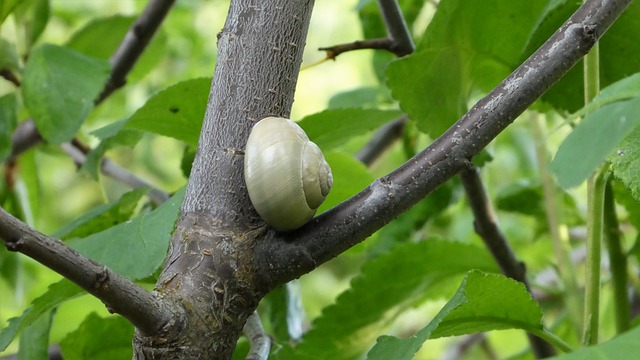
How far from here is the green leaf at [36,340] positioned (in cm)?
66

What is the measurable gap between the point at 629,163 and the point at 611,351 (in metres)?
0.18

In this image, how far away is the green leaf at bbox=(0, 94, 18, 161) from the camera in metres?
0.82

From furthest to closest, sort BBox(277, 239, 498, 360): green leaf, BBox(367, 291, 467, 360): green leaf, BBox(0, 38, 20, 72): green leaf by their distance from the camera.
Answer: BBox(0, 38, 20, 72): green leaf
BBox(277, 239, 498, 360): green leaf
BBox(367, 291, 467, 360): green leaf

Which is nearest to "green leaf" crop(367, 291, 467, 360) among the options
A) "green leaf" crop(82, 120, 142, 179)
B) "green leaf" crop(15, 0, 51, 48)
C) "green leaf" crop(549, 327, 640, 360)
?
"green leaf" crop(549, 327, 640, 360)

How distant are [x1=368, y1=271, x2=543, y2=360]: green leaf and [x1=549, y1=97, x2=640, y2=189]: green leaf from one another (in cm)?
13

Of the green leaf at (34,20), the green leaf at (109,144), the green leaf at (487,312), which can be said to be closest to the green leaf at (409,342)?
the green leaf at (487,312)

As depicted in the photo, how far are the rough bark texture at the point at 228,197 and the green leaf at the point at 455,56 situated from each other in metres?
0.14

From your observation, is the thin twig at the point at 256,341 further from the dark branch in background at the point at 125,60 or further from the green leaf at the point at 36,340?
the dark branch in background at the point at 125,60

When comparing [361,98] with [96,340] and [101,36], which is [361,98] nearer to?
[101,36]

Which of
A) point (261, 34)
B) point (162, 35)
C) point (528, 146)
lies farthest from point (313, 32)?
point (261, 34)

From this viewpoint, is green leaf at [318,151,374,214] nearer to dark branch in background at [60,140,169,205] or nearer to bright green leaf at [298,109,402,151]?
bright green leaf at [298,109,402,151]

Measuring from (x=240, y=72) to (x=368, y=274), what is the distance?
0.32m

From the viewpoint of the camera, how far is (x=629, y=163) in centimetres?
50

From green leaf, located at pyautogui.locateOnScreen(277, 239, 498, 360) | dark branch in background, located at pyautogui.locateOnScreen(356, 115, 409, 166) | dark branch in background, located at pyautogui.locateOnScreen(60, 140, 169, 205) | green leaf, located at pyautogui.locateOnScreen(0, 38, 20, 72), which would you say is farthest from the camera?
dark branch in background, located at pyautogui.locateOnScreen(356, 115, 409, 166)
